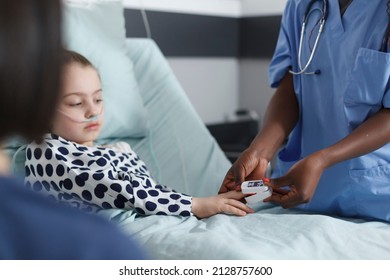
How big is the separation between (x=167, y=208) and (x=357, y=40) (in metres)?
0.63

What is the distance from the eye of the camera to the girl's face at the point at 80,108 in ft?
5.36

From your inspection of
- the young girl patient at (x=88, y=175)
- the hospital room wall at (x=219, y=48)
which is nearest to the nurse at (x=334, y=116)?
the young girl patient at (x=88, y=175)

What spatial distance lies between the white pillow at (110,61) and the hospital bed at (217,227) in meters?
0.05

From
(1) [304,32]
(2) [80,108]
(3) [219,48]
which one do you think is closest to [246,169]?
(1) [304,32]

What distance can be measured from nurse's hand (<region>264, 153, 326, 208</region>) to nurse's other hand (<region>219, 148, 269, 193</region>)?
129 mm

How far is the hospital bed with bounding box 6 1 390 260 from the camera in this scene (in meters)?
1.16

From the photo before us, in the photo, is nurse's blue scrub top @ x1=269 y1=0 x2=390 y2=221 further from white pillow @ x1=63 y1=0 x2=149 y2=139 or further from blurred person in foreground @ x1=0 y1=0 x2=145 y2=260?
blurred person in foreground @ x1=0 y1=0 x2=145 y2=260

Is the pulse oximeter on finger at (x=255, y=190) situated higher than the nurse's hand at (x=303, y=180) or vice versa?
the nurse's hand at (x=303, y=180)

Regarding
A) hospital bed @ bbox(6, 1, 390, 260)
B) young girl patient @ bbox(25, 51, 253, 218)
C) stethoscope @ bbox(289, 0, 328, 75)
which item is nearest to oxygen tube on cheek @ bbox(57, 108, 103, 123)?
young girl patient @ bbox(25, 51, 253, 218)

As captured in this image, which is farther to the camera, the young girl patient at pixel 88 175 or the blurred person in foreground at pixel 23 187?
the young girl patient at pixel 88 175

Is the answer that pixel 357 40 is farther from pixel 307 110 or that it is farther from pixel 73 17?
pixel 73 17

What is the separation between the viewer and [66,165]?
1492 millimetres

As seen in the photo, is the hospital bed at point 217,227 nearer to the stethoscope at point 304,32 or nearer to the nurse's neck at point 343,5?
the stethoscope at point 304,32

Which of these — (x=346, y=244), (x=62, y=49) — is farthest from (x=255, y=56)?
(x=62, y=49)
